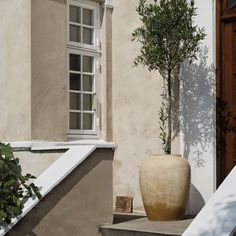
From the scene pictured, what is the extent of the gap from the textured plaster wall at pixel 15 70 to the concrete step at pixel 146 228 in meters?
1.86

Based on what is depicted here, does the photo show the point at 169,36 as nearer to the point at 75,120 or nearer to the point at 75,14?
the point at 75,14

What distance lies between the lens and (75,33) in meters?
9.10

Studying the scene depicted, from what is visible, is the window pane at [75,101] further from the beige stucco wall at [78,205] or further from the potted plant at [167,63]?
the beige stucco wall at [78,205]

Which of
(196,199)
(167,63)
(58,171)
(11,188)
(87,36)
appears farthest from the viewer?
(87,36)

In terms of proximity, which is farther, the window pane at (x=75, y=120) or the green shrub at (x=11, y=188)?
the window pane at (x=75, y=120)

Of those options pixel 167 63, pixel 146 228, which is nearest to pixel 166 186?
pixel 146 228

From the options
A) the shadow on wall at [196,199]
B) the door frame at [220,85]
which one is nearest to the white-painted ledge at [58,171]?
the shadow on wall at [196,199]

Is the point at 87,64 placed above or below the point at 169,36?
below

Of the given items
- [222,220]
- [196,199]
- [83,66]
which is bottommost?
[196,199]

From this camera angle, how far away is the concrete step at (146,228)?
6812 mm

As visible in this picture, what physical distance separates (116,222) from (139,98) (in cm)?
217

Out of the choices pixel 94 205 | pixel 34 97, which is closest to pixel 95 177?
pixel 94 205

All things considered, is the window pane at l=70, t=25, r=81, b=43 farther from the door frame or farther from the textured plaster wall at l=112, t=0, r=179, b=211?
the door frame

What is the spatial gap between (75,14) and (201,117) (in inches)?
96.3
